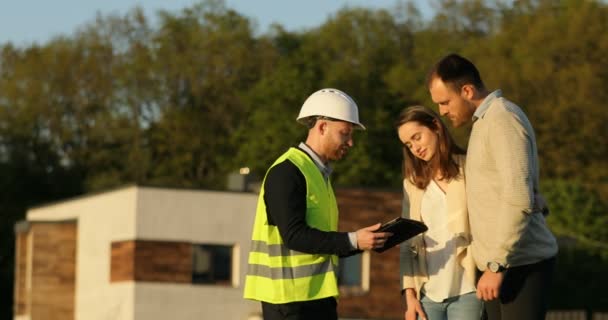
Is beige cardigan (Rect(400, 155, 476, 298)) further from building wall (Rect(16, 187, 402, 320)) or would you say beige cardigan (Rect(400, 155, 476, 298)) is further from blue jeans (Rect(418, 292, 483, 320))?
building wall (Rect(16, 187, 402, 320))

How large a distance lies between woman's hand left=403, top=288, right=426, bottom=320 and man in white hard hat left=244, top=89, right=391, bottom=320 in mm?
482

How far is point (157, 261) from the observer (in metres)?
43.1

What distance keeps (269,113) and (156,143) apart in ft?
22.0

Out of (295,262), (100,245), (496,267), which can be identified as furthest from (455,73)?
(100,245)

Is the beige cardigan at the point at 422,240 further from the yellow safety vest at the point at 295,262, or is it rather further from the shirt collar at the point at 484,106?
the shirt collar at the point at 484,106

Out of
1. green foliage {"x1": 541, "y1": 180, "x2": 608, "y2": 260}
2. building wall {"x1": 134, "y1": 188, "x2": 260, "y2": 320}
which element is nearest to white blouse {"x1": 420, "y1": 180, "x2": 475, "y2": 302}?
building wall {"x1": 134, "y1": 188, "x2": 260, "y2": 320}

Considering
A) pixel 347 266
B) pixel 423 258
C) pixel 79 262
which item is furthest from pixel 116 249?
pixel 423 258

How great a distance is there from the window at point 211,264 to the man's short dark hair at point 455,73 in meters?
35.8

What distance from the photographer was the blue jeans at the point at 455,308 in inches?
311

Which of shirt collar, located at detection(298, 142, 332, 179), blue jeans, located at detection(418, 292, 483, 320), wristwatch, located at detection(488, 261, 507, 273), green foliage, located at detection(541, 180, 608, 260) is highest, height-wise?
green foliage, located at detection(541, 180, 608, 260)

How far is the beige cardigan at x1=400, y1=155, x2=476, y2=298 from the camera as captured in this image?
7.94m

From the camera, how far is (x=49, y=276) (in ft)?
160

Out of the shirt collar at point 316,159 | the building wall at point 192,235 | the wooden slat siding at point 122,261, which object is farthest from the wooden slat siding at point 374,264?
the shirt collar at point 316,159

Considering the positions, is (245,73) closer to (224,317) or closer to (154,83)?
(154,83)
